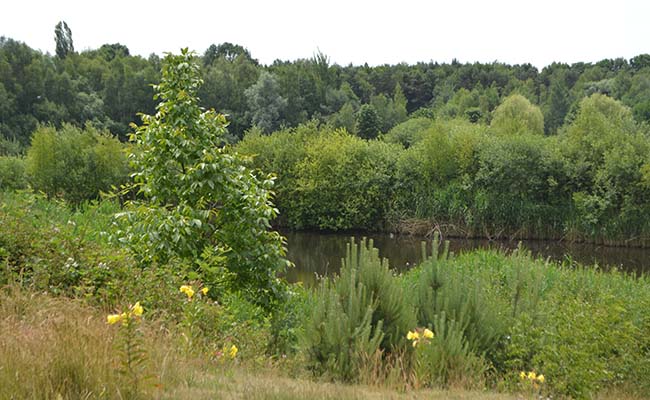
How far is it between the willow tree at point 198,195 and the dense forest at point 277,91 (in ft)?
140

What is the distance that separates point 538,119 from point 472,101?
19172 mm

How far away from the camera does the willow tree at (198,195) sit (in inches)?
366

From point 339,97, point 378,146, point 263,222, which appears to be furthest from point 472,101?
point 263,222

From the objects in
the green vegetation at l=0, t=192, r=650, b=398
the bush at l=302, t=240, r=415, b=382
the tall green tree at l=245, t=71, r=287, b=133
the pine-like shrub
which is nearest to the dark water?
the pine-like shrub

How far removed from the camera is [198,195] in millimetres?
9688

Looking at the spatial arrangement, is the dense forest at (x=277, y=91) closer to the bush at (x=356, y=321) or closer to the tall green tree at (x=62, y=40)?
the tall green tree at (x=62, y=40)

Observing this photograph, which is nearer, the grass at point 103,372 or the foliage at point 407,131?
the grass at point 103,372

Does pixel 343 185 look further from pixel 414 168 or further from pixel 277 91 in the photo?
pixel 277 91

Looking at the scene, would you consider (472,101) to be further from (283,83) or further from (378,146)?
(378,146)

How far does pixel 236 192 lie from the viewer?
9.48 m

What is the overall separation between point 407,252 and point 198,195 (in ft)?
70.6

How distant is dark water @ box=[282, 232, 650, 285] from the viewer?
25.3m

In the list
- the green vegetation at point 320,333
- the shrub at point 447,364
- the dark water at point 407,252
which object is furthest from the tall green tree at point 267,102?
the shrub at point 447,364

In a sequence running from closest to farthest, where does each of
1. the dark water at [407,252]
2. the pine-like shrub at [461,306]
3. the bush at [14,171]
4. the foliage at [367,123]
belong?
the pine-like shrub at [461,306] < the dark water at [407,252] < the bush at [14,171] < the foliage at [367,123]
